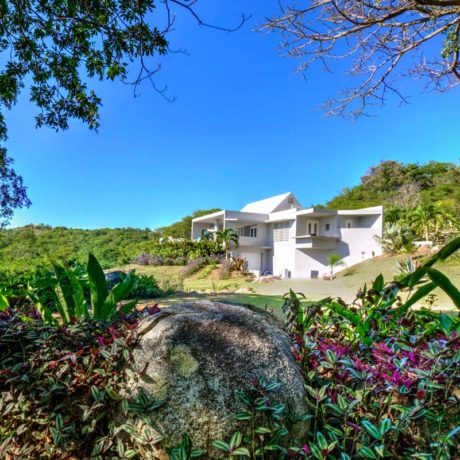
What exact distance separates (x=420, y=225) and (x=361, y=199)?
15.5m

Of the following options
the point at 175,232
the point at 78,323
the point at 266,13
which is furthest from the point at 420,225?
the point at 175,232

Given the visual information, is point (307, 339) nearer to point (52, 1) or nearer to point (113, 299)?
point (113, 299)

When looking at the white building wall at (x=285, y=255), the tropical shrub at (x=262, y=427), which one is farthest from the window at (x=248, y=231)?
the tropical shrub at (x=262, y=427)

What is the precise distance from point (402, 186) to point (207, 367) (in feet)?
121

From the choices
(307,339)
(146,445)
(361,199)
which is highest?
(361,199)

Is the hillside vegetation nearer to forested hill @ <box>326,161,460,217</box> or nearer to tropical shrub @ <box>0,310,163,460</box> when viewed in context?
forested hill @ <box>326,161,460,217</box>

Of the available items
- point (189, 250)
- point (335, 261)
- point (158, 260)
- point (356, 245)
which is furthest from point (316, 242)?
point (158, 260)

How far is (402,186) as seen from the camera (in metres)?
33.6

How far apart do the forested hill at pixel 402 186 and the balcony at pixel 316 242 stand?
1133 cm

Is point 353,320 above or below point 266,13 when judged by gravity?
below

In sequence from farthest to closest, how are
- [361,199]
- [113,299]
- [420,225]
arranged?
[361,199] → [420,225] → [113,299]

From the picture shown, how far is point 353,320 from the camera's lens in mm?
2123

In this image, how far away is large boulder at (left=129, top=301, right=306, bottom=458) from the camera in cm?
124

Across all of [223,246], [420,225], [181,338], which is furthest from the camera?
[223,246]
